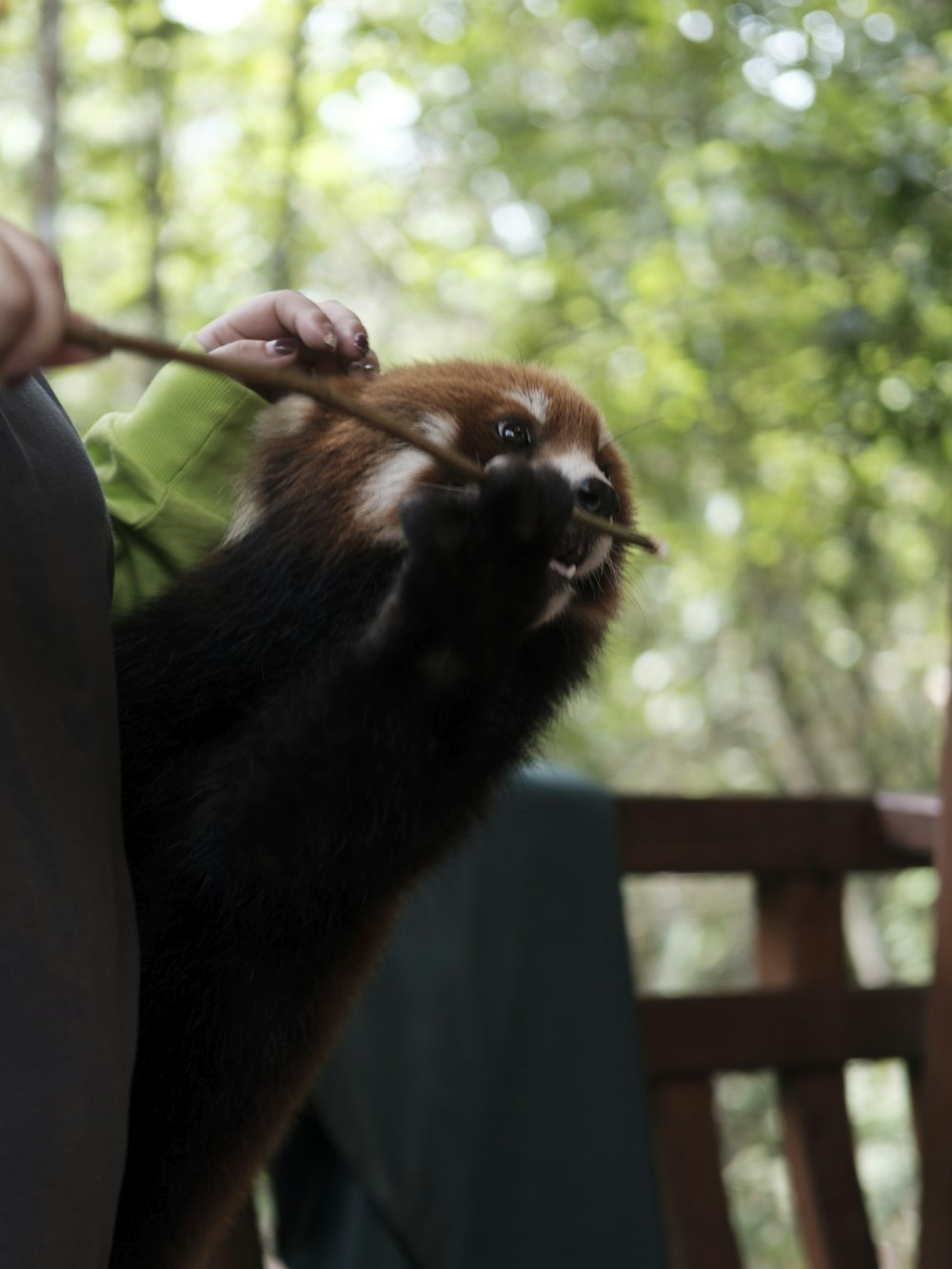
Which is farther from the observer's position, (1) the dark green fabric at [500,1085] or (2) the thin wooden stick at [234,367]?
(1) the dark green fabric at [500,1085]

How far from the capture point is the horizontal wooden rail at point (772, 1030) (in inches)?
83.4

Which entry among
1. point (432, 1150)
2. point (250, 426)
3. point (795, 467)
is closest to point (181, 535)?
point (250, 426)

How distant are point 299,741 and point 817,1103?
153 centimetres

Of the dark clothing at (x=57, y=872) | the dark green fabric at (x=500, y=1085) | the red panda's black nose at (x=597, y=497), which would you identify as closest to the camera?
the dark clothing at (x=57, y=872)

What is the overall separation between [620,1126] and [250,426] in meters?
1.23

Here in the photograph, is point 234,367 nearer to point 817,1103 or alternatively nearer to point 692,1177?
point 692,1177

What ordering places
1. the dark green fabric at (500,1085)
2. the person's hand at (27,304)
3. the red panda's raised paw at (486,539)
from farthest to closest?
the dark green fabric at (500,1085), the red panda's raised paw at (486,539), the person's hand at (27,304)

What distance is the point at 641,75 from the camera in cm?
380

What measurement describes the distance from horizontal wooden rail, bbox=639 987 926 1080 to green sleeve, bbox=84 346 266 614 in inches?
47.2

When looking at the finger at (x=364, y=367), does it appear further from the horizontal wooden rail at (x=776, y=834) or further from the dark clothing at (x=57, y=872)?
the horizontal wooden rail at (x=776, y=834)

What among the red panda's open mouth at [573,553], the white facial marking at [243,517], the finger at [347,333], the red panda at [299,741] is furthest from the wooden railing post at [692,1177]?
the finger at [347,333]

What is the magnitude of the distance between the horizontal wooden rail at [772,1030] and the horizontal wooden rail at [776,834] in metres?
0.21

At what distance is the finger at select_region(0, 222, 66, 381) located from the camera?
24.6 inches

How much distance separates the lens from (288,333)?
121cm
